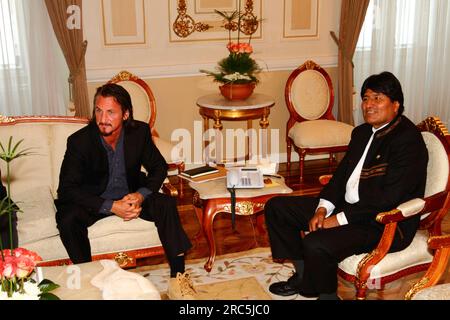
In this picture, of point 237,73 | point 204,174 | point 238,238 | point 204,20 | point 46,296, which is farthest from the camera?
point 204,20

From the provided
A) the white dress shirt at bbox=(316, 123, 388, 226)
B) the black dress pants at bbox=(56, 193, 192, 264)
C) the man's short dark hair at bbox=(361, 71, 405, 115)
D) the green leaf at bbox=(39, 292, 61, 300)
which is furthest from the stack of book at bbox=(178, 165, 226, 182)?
the green leaf at bbox=(39, 292, 61, 300)

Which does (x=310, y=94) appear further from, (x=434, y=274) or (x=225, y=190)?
(x=434, y=274)

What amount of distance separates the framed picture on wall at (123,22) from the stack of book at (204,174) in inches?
83.9

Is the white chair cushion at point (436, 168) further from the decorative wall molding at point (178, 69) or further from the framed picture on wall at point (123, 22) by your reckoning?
the framed picture on wall at point (123, 22)

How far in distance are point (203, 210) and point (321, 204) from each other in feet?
2.90

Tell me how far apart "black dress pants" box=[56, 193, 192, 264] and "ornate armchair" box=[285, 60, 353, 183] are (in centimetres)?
243

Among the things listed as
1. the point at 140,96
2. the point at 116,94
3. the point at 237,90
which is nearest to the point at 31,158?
the point at 116,94

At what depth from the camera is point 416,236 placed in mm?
3729

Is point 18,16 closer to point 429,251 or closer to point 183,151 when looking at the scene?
point 183,151

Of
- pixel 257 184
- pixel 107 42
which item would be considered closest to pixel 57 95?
pixel 107 42

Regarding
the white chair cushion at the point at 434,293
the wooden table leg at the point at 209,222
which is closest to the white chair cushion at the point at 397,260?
the white chair cushion at the point at 434,293

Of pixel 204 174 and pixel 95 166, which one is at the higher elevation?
pixel 95 166

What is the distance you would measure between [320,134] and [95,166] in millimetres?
2775

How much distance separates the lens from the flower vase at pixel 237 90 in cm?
580
